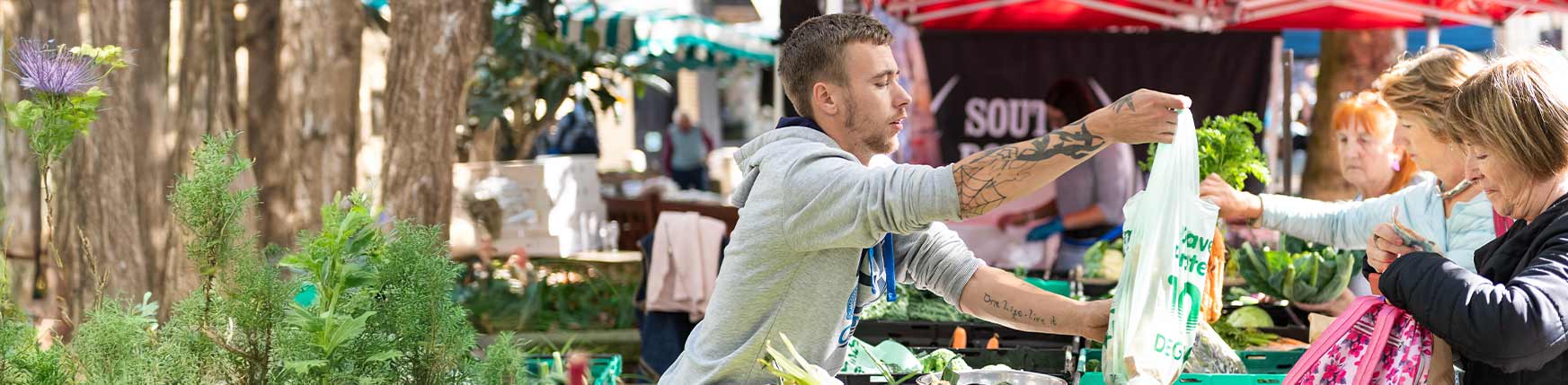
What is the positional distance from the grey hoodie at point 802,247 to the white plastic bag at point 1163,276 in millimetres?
363

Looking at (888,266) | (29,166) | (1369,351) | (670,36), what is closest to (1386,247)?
(1369,351)

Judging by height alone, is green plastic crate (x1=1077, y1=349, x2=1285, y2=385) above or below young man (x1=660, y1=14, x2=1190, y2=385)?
below

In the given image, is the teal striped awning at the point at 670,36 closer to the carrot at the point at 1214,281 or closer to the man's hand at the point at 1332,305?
the man's hand at the point at 1332,305

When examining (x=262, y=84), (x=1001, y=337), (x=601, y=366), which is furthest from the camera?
(x=262, y=84)

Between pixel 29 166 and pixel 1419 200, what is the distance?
24.5 ft

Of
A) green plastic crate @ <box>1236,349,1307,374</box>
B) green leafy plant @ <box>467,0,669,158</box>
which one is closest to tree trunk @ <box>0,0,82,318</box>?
green leafy plant @ <box>467,0,669,158</box>

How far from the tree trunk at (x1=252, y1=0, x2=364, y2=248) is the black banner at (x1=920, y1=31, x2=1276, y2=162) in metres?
2.95

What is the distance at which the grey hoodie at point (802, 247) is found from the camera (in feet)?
6.44

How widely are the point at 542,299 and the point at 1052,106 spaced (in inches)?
144

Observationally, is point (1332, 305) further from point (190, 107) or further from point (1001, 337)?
point (190, 107)

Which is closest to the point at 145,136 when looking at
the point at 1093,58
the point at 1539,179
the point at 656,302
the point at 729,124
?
the point at 656,302

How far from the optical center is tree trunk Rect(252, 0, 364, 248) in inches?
270

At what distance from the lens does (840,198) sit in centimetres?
202

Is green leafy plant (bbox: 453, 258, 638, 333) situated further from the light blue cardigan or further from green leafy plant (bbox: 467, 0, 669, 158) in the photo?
the light blue cardigan
